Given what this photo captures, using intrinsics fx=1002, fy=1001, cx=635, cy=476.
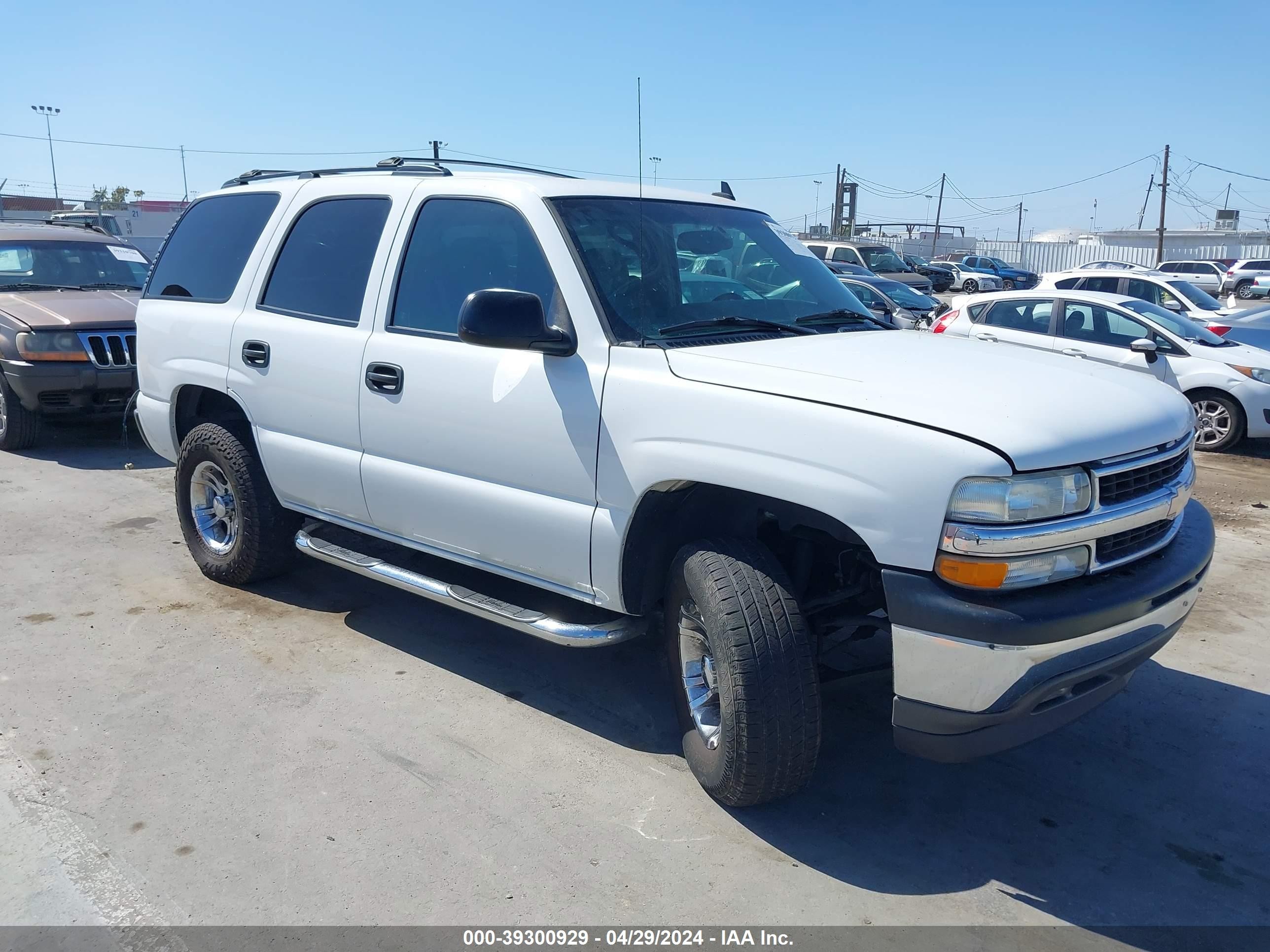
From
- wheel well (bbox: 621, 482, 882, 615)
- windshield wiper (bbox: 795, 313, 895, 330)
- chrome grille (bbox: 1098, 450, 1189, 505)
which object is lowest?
wheel well (bbox: 621, 482, 882, 615)

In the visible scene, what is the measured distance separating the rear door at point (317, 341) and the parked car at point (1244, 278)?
40.3 meters

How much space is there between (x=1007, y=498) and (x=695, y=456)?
3.12ft

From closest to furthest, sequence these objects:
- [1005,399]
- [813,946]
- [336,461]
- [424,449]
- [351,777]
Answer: [813,946] < [1005,399] < [351,777] < [424,449] < [336,461]

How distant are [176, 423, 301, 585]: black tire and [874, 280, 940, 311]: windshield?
13598 mm

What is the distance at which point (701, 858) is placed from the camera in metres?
3.13

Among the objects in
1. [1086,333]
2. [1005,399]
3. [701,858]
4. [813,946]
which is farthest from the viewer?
[1086,333]

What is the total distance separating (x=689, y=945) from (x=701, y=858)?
15.4 inches

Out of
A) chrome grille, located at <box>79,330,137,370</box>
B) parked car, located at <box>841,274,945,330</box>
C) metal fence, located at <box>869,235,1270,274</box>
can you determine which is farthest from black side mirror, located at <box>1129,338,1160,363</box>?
metal fence, located at <box>869,235,1270,274</box>

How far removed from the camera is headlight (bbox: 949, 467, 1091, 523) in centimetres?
268

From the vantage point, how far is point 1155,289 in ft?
42.4

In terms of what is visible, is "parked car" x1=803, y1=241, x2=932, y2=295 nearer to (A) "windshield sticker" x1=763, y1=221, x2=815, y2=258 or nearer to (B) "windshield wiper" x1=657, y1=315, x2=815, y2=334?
(A) "windshield sticker" x1=763, y1=221, x2=815, y2=258

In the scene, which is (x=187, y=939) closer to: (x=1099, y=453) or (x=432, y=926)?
(x=432, y=926)

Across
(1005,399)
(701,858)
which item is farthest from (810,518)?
(701,858)

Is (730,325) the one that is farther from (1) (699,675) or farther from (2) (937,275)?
(2) (937,275)
